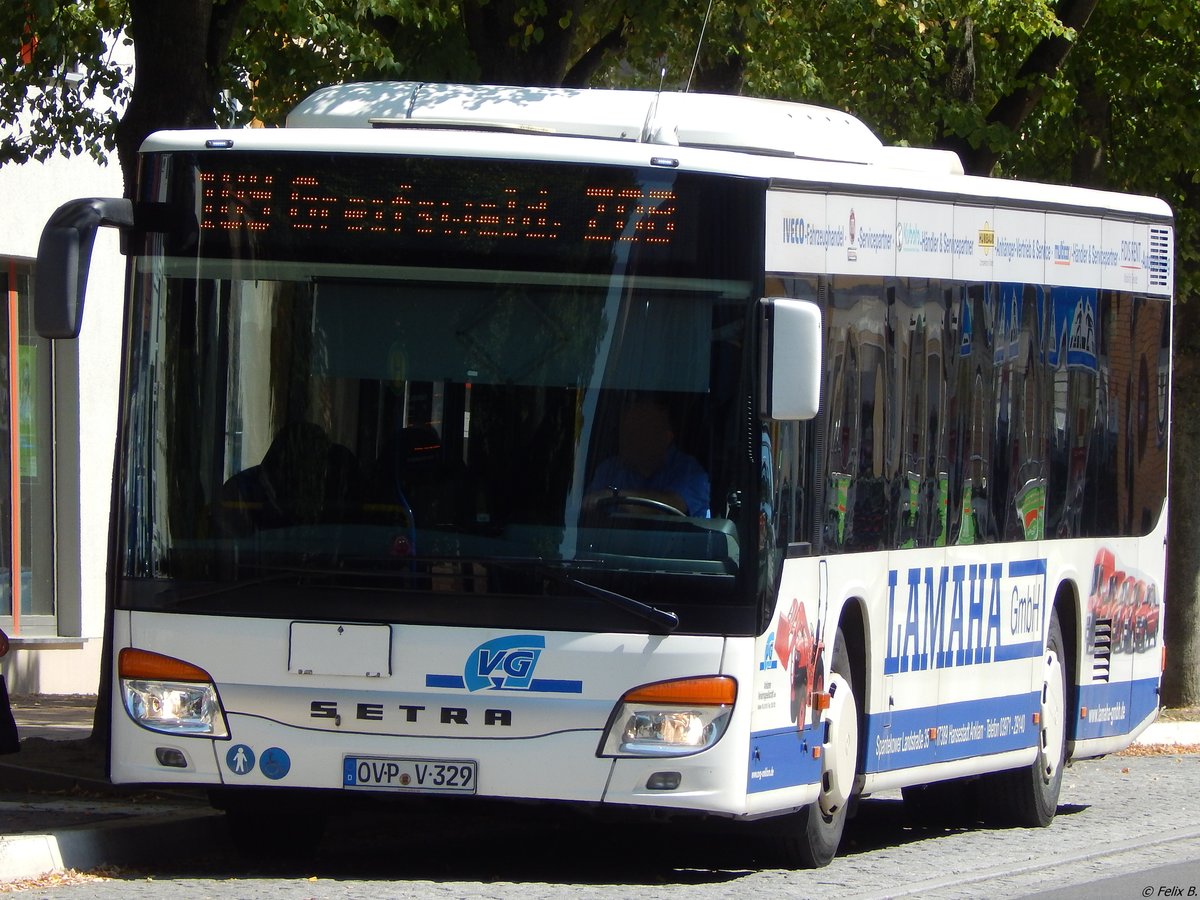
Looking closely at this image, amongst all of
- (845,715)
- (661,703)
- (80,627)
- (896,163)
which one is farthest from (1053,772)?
(80,627)

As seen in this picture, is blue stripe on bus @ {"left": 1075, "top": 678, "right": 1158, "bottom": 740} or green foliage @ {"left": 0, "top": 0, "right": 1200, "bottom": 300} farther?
green foliage @ {"left": 0, "top": 0, "right": 1200, "bottom": 300}

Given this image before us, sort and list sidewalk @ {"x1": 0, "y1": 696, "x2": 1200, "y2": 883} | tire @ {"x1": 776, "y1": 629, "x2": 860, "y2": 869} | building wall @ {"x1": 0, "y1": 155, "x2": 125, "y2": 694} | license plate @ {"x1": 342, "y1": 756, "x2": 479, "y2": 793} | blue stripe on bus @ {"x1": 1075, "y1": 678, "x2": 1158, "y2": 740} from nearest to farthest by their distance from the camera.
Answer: license plate @ {"x1": 342, "y1": 756, "x2": 479, "y2": 793}, sidewalk @ {"x1": 0, "y1": 696, "x2": 1200, "y2": 883}, tire @ {"x1": 776, "y1": 629, "x2": 860, "y2": 869}, blue stripe on bus @ {"x1": 1075, "y1": 678, "x2": 1158, "y2": 740}, building wall @ {"x1": 0, "y1": 155, "x2": 125, "y2": 694}

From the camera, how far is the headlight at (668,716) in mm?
7855

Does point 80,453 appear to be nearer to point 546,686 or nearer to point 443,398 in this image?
point 443,398

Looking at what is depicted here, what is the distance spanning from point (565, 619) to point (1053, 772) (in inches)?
167

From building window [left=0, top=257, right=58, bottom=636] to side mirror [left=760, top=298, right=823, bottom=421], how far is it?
12156 mm

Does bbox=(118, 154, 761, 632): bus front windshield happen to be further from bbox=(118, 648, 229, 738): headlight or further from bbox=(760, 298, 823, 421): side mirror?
bbox=(118, 648, 229, 738): headlight

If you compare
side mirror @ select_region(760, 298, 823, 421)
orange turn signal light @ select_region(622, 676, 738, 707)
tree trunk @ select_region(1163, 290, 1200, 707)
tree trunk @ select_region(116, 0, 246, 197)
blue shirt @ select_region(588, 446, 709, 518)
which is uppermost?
tree trunk @ select_region(116, 0, 246, 197)

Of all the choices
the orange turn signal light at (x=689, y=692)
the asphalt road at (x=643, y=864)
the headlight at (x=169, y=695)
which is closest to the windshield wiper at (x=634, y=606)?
the orange turn signal light at (x=689, y=692)

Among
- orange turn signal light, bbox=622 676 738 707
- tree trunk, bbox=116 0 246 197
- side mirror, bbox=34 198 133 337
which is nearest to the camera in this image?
side mirror, bbox=34 198 133 337

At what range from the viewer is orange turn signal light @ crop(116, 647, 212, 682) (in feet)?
26.5

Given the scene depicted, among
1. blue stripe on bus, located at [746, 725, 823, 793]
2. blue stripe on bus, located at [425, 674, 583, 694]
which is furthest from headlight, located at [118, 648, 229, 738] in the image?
blue stripe on bus, located at [746, 725, 823, 793]

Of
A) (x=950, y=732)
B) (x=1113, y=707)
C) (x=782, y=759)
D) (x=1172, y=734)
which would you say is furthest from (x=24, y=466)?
(x=782, y=759)

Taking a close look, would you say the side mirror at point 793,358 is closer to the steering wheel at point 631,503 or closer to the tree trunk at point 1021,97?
the steering wheel at point 631,503
